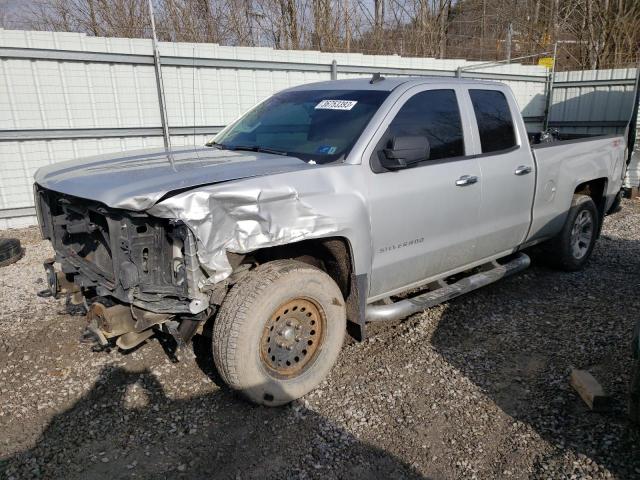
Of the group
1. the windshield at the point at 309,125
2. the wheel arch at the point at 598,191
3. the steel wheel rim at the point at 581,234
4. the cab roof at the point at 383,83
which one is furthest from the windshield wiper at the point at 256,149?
the wheel arch at the point at 598,191

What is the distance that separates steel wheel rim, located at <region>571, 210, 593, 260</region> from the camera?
18.3 feet

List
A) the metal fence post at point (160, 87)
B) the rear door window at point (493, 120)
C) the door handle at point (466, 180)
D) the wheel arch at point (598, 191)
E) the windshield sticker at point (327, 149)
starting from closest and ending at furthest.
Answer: the windshield sticker at point (327, 149) → the door handle at point (466, 180) → the rear door window at point (493, 120) → the wheel arch at point (598, 191) → the metal fence post at point (160, 87)

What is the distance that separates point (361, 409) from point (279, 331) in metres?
0.72

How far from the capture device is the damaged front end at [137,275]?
9.04 feet

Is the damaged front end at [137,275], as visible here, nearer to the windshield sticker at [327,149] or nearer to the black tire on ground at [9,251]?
the windshield sticker at [327,149]

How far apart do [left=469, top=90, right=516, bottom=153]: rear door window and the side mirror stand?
105 cm

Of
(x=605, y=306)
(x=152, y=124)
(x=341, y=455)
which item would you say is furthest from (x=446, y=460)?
(x=152, y=124)

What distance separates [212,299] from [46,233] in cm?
165

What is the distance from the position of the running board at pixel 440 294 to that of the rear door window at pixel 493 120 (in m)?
1.10

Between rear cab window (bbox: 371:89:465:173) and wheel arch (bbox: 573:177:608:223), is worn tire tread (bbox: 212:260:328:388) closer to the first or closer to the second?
rear cab window (bbox: 371:89:465:173)

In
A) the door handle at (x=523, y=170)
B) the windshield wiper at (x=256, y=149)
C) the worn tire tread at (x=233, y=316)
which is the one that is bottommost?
the worn tire tread at (x=233, y=316)

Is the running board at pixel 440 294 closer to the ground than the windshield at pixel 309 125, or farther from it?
closer to the ground

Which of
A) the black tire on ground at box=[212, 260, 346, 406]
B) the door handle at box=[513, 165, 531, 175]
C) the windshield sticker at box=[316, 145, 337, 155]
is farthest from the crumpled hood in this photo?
the door handle at box=[513, 165, 531, 175]

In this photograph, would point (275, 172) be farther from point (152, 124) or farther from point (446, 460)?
point (152, 124)
